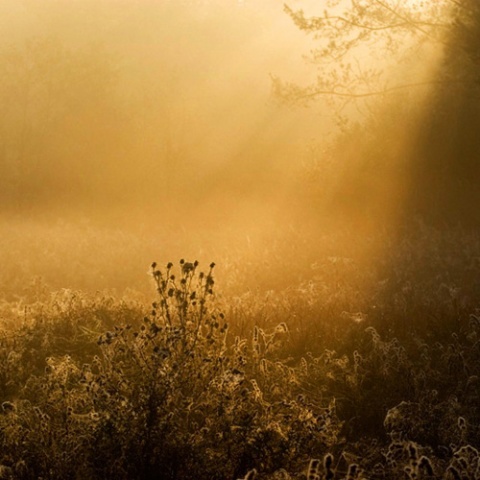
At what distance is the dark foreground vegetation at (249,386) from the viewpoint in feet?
13.9

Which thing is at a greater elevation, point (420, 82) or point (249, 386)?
point (420, 82)

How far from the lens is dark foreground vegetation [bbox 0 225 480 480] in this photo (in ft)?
13.9

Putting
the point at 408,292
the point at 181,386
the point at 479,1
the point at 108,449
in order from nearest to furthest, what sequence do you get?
1. the point at 108,449
2. the point at 181,386
3. the point at 408,292
4. the point at 479,1

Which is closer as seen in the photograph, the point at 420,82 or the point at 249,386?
the point at 249,386

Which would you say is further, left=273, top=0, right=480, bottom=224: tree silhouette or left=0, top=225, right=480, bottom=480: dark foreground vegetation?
left=273, top=0, right=480, bottom=224: tree silhouette

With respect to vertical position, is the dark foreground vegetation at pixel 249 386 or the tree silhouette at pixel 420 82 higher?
the tree silhouette at pixel 420 82

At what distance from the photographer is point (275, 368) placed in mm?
6367

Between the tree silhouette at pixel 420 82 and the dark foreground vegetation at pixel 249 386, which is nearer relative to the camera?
the dark foreground vegetation at pixel 249 386

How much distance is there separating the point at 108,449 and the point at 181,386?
2.68 feet

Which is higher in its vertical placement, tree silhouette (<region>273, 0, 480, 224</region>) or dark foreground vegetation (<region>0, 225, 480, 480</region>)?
tree silhouette (<region>273, 0, 480, 224</region>)

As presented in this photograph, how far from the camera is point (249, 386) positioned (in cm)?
597

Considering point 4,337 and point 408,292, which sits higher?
point 408,292

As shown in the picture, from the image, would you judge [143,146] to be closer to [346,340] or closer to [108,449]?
[346,340]

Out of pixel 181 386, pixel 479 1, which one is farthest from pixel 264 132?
pixel 181 386
